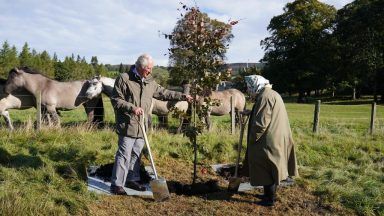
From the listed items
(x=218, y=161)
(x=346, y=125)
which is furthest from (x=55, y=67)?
(x=218, y=161)

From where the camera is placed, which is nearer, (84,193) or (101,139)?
(84,193)

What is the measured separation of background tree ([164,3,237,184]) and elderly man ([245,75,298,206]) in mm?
993

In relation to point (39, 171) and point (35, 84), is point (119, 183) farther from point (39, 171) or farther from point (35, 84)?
point (35, 84)

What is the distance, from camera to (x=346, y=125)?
17.1 metres

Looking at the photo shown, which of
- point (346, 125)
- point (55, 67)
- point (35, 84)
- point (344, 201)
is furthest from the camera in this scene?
point (55, 67)

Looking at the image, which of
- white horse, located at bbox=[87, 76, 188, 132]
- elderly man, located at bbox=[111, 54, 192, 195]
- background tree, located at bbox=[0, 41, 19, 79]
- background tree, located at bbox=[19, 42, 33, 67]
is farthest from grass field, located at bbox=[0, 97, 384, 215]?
background tree, located at bbox=[19, 42, 33, 67]

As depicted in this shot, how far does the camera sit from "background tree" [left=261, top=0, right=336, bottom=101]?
43094mm

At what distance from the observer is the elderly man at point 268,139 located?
20.3ft

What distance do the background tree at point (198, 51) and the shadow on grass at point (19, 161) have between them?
2.93 meters

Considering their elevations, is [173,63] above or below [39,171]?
above

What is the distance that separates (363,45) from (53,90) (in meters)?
33.6

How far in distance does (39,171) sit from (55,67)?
72715mm

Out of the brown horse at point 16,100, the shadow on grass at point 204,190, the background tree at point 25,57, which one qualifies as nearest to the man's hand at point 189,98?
the shadow on grass at point 204,190

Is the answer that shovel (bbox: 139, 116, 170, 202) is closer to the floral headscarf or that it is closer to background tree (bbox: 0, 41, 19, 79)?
the floral headscarf
